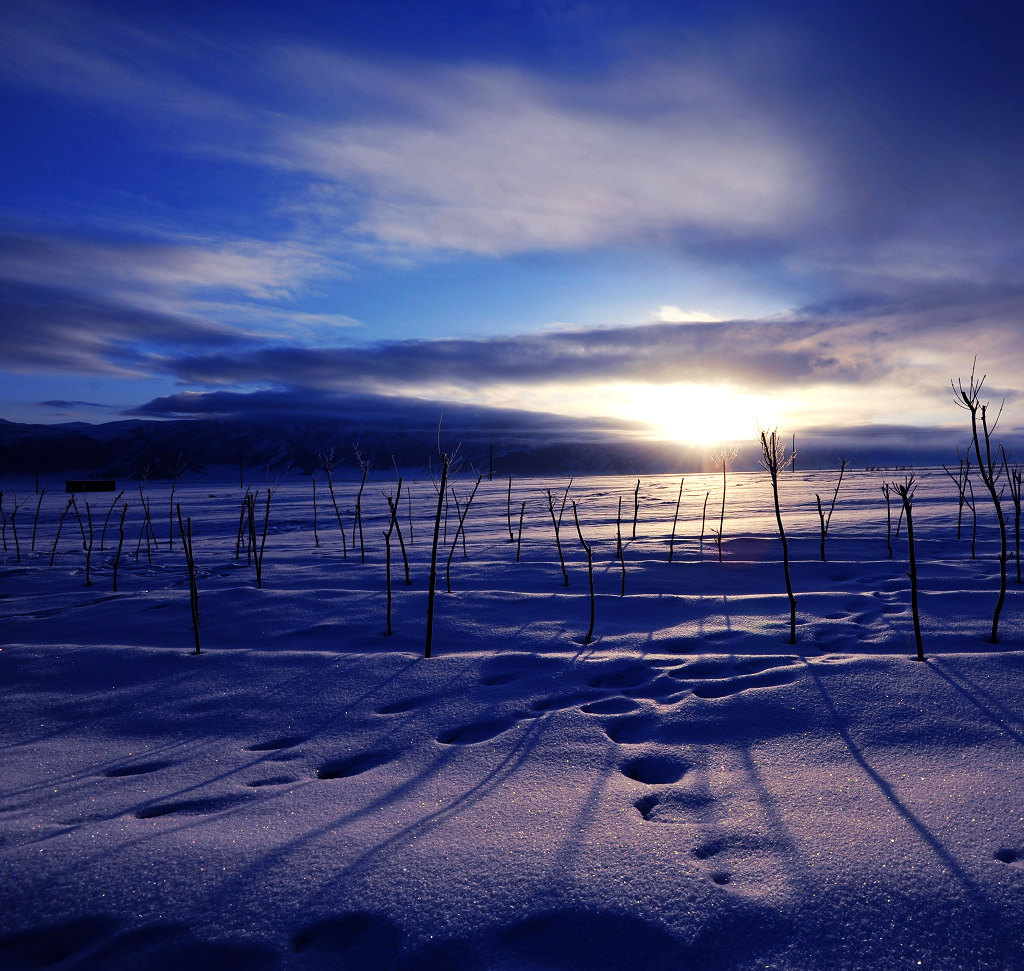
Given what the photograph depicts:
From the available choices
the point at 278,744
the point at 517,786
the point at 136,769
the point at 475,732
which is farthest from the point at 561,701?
the point at 136,769

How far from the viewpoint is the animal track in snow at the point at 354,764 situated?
2.72 metres

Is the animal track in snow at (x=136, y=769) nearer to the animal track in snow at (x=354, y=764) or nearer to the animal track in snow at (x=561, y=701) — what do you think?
the animal track in snow at (x=354, y=764)

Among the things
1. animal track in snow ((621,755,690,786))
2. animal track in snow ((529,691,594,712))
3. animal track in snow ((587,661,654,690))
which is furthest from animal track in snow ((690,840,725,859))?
animal track in snow ((587,661,654,690))

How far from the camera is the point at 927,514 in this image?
42.8 ft

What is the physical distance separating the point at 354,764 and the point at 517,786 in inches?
34.0

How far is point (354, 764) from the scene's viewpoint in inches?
110

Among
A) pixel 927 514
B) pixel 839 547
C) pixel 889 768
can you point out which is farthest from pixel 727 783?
pixel 927 514

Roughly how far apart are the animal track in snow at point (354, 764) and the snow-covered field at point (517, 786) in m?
0.02

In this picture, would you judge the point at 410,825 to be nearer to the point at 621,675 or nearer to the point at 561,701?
the point at 561,701

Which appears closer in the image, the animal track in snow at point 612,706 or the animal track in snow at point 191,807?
the animal track in snow at point 191,807

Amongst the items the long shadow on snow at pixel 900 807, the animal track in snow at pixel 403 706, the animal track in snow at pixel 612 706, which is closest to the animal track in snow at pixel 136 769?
the animal track in snow at pixel 403 706

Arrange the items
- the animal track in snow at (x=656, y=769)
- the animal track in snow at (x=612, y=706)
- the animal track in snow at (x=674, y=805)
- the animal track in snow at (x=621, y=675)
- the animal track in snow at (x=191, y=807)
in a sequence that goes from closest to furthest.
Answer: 1. the animal track in snow at (x=674, y=805)
2. the animal track in snow at (x=191, y=807)
3. the animal track in snow at (x=656, y=769)
4. the animal track in snow at (x=612, y=706)
5. the animal track in snow at (x=621, y=675)

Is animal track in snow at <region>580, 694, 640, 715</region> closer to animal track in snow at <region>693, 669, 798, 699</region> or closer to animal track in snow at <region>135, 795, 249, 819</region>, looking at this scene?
animal track in snow at <region>693, 669, 798, 699</region>

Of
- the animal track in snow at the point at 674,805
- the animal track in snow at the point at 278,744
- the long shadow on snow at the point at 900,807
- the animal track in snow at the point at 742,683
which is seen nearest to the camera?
the long shadow on snow at the point at 900,807
